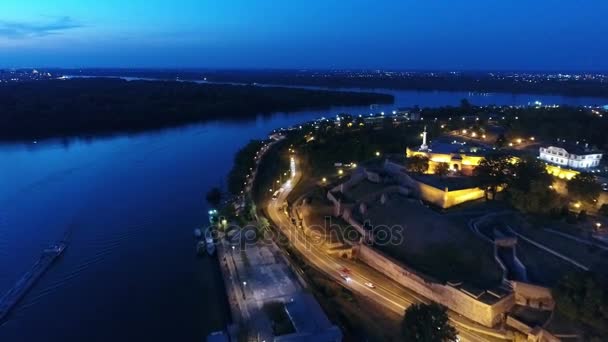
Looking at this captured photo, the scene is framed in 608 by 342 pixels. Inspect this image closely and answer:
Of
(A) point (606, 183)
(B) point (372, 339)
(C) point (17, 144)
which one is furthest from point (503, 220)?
(C) point (17, 144)

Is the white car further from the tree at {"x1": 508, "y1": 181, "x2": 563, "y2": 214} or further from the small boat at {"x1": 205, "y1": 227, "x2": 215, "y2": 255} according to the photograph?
the tree at {"x1": 508, "y1": 181, "x2": 563, "y2": 214}

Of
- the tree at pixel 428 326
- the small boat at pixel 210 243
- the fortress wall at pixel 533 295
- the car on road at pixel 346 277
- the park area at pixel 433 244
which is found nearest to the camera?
the tree at pixel 428 326

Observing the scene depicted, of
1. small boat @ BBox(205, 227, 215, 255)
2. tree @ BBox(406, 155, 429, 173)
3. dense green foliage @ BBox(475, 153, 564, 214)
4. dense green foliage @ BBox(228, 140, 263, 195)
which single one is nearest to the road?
small boat @ BBox(205, 227, 215, 255)

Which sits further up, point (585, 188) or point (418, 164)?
point (585, 188)

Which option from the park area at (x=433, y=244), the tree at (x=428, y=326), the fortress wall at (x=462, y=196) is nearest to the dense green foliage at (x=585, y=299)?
the park area at (x=433, y=244)

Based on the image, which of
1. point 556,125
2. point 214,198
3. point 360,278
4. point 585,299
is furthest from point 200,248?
point 556,125

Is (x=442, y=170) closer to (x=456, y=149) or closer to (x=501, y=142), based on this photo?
(x=456, y=149)

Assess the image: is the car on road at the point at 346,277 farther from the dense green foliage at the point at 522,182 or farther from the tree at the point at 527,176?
the tree at the point at 527,176
